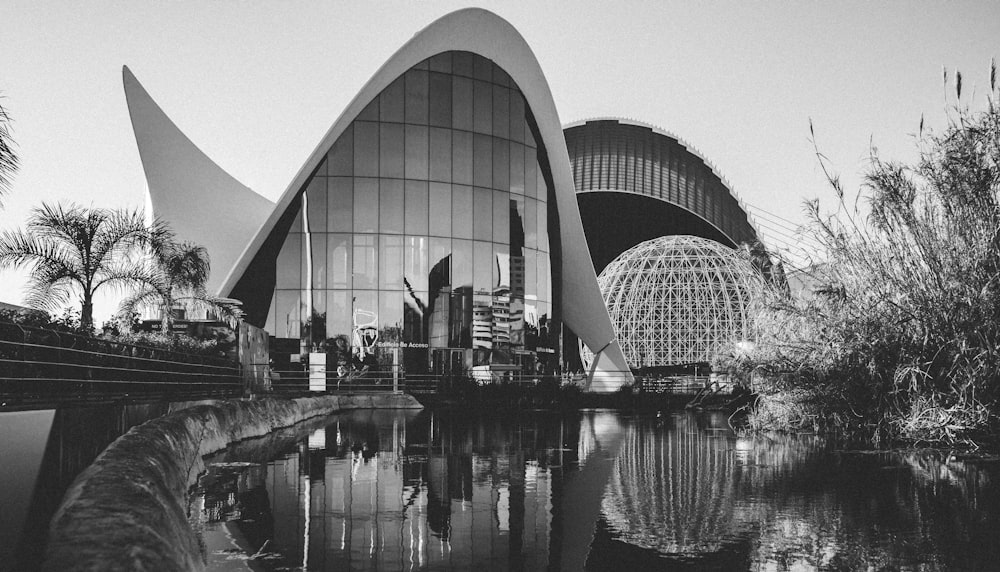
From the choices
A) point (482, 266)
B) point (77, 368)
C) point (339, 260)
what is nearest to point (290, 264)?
point (339, 260)

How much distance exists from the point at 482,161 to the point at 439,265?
12.6 ft

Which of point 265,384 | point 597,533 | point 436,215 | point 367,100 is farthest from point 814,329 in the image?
point 367,100

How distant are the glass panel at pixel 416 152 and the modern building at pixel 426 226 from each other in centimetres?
3

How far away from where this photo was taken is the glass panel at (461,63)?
29297 millimetres

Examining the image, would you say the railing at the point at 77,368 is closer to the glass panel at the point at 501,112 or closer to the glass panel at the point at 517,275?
the glass panel at the point at 517,275

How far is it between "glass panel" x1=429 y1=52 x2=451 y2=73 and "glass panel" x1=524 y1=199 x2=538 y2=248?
5.09 metres

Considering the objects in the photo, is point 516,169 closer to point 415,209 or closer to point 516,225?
point 516,225

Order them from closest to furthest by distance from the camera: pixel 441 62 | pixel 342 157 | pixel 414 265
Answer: pixel 414 265 → pixel 342 157 → pixel 441 62

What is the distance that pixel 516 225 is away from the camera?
2942cm

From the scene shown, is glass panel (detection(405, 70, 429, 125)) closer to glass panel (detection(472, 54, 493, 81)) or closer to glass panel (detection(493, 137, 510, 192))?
glass panel (detection(472, 54, 493, 81))

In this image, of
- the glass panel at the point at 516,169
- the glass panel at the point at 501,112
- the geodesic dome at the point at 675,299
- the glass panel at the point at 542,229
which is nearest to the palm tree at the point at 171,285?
the glass panel at the point at 516,169

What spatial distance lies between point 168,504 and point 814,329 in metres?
9.64

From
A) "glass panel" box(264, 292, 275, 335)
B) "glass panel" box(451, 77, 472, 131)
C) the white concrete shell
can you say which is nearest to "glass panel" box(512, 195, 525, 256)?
"glass panel" box(451, 77, 472, 131)

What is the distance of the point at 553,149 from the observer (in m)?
31.5
